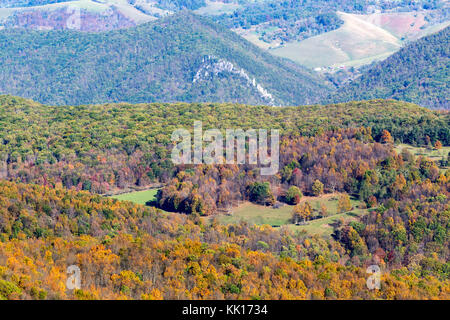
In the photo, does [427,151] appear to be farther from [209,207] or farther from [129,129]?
[129,129]

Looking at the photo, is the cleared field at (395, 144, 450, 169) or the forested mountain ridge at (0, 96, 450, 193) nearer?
the cleared field at (395, 144, 450, 169)

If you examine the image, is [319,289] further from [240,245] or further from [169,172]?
[169,172]

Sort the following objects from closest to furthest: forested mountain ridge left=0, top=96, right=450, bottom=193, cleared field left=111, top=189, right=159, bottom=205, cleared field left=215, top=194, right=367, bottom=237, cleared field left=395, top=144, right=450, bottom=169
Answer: cleared field left=215, top=194, right=367, bottom=237 < cleared field left=111, top=189, right=159, bottom=205 < cleared field left=395, top=144, right=450, bottom=169 < forested mountain ridge left=0, top=96, right=450, bottom=193

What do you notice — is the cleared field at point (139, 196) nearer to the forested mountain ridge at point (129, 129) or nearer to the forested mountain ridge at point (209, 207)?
the forested mountain ridge at point (209, 207)

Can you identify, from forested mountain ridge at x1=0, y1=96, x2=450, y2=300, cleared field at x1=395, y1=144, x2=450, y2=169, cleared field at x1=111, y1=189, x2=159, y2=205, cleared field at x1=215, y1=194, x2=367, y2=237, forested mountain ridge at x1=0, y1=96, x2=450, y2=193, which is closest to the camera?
forested mountain ridge at x1=0, y1=96, x2=450, y2=300

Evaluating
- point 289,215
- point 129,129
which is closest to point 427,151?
point 289,215

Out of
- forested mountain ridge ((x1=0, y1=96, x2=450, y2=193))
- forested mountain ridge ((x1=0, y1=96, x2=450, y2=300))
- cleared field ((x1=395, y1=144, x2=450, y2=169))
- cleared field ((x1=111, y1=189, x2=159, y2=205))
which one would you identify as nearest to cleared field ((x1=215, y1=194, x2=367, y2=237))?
forested mountain ridge ((x1=0, y1=96, x2=450, y2=300))

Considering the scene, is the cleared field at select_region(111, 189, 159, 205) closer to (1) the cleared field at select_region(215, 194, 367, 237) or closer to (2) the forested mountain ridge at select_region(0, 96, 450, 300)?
(2) the forested mountain ridge at select_region(0, 96, 450, 300)

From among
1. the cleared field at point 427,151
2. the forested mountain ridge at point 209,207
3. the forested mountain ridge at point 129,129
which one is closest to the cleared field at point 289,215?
the forested mountain ridge at point 209,207
